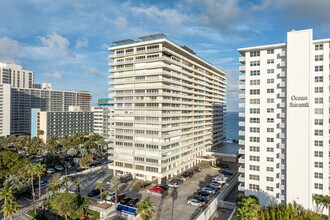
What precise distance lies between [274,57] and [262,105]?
39.1 ft

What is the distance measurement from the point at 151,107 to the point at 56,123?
113 metres

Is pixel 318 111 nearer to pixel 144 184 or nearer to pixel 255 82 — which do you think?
pixel 255 82

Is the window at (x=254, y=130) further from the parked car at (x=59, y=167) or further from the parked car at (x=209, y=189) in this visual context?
the parked car at (x=59, y=167)

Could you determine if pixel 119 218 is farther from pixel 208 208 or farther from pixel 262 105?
pixel 262 105

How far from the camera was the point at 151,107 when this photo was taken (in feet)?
254

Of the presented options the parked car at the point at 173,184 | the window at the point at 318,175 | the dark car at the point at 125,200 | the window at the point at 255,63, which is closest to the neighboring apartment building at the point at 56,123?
the parked car at the point at 173,184

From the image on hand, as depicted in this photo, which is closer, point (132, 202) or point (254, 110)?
point (132, 202)

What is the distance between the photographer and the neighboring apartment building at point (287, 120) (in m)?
55.7

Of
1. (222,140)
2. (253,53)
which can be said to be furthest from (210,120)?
(253,53)

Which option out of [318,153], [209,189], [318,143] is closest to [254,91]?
[318,143]

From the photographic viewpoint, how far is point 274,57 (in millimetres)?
60938

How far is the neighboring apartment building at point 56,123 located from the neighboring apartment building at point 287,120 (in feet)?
454

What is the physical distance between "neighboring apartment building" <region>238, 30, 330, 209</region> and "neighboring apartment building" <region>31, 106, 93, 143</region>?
138 metres

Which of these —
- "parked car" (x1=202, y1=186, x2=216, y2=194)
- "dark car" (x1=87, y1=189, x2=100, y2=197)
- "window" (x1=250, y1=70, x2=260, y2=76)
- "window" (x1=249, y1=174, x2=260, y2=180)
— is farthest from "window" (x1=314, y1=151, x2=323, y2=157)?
"dark car" (x1=87, y1=189, x2=100, y2=197)
